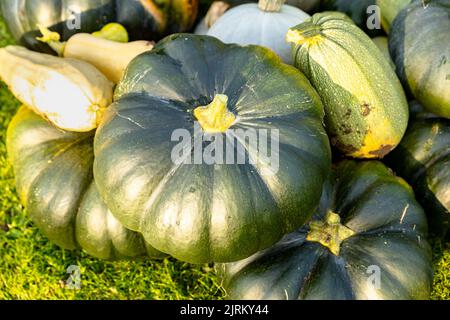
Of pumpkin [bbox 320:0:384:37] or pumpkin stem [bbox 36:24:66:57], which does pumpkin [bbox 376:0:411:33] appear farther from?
pumpkin stem [bbox 36:24:66:57]

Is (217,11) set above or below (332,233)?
above

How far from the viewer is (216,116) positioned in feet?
6.89

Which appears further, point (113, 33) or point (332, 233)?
point (113, 33)

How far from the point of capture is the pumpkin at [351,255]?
2244 millimetres

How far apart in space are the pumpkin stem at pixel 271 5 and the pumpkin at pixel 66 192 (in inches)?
41.6

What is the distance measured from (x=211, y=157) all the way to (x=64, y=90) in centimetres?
82

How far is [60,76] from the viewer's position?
252 cm

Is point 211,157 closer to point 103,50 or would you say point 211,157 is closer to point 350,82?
point 350,82

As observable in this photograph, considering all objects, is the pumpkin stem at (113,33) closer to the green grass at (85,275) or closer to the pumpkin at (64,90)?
the pumpkin at (64,90)

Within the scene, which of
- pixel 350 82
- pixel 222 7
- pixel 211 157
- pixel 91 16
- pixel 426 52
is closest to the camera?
pixel 211 157

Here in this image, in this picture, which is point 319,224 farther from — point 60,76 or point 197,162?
point 60,76

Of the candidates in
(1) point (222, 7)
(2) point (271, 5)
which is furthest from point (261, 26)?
(1) point (222, 7)

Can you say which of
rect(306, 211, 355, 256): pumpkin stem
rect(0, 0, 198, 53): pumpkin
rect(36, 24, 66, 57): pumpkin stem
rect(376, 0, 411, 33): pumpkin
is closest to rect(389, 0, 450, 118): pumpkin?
rect(376, 0, 411, 33): pumpkin
